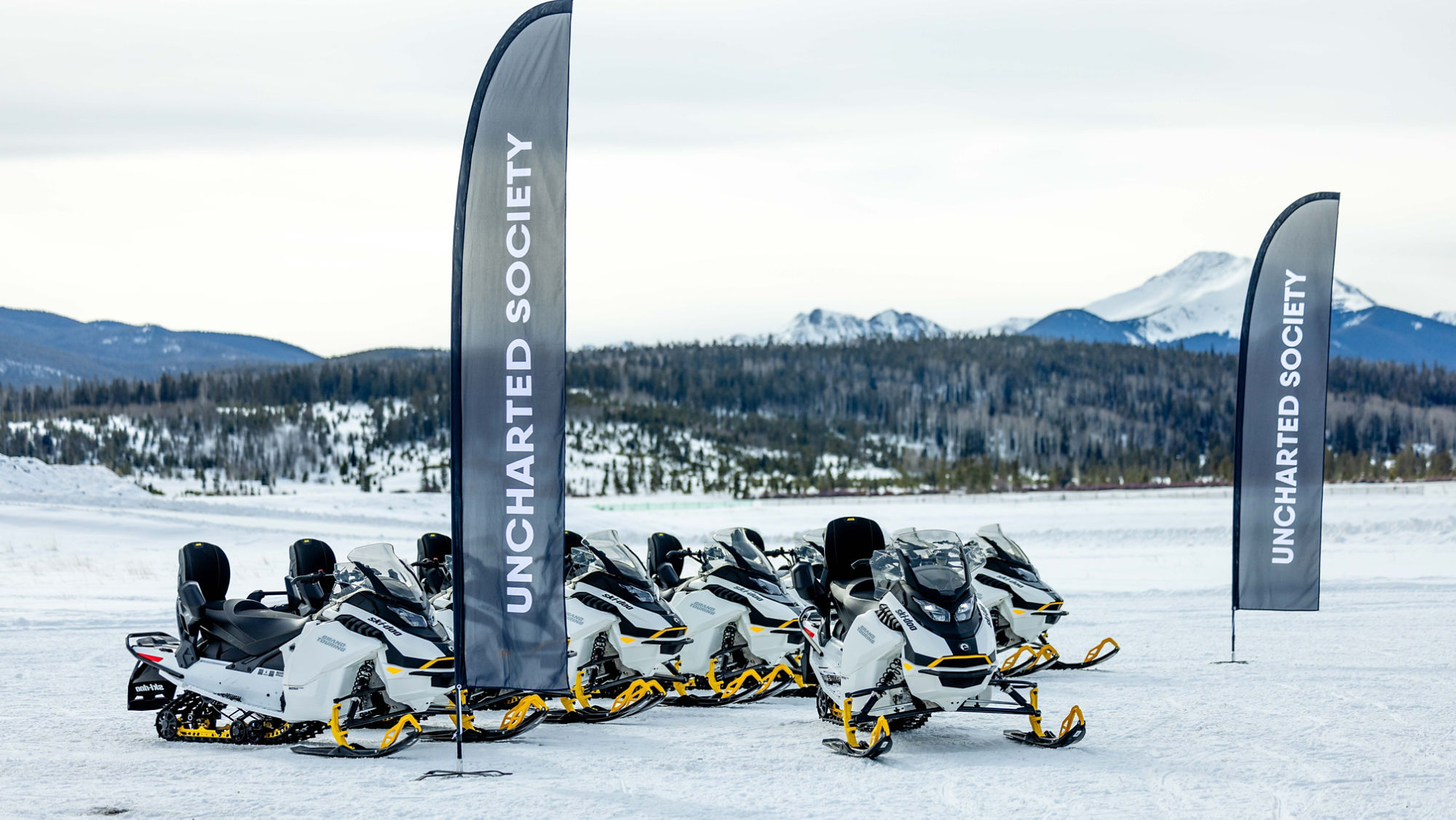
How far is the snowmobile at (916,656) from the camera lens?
8383 millimetres

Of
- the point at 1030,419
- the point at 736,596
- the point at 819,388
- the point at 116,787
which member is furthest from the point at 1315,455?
the point at 819,388

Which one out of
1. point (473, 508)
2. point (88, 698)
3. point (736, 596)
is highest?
point (473, 508)

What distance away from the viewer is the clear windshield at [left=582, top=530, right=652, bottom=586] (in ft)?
35.7

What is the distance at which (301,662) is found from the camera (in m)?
8.81

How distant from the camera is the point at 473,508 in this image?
7.89m

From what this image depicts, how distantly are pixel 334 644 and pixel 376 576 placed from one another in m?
0.52

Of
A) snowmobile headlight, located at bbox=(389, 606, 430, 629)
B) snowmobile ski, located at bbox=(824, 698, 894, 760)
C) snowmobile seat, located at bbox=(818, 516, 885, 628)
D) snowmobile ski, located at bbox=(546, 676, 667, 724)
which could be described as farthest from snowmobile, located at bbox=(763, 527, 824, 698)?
snowmobile headlight, located at bbox=(389, 606, 430, 629)

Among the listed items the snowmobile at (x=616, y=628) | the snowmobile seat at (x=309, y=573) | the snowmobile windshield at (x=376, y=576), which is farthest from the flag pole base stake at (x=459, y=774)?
the snowmobile seat at (x=309, y=573)

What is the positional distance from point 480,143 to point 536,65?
1.88 feet

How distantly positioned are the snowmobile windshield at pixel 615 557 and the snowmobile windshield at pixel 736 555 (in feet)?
3.25

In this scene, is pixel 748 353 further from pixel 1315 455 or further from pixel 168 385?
pixel 1315 455

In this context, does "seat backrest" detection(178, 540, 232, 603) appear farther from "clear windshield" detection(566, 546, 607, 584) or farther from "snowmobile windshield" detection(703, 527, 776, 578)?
"snowmobile windshield" detection(703, 527, 776, 578)

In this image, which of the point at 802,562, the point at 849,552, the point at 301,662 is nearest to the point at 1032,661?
the point at 802,562

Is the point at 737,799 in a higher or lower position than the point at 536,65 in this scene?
lower
